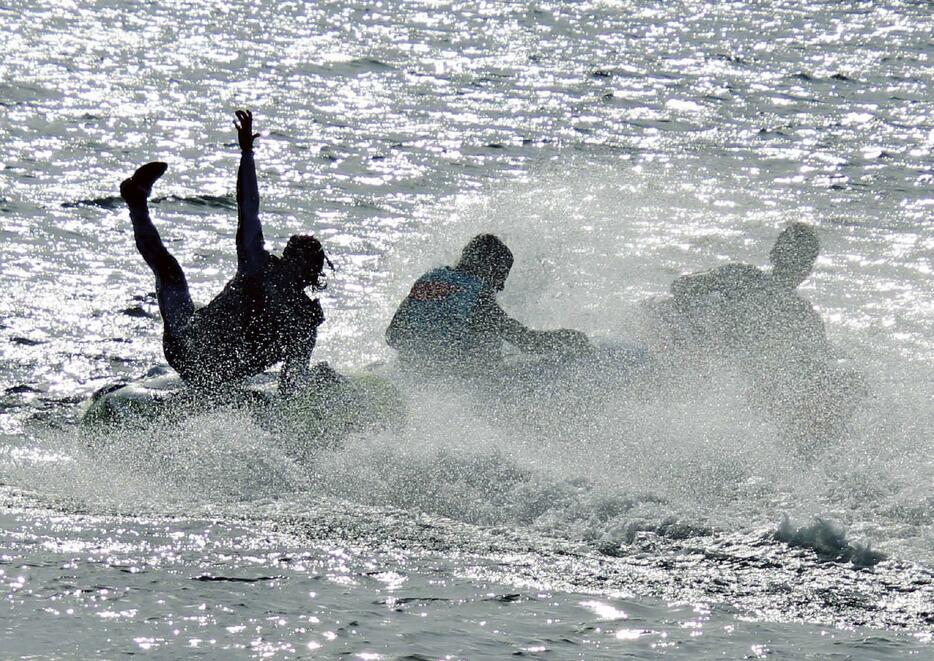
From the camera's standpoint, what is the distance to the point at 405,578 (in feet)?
20.0

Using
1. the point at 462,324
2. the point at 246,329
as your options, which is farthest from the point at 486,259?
the point at 246,329

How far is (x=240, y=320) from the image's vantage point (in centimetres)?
851

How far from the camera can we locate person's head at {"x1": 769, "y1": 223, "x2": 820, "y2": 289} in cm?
970

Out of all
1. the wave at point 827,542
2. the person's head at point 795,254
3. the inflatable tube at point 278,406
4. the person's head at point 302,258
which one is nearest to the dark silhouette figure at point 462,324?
the inflatable tube at point 278,406

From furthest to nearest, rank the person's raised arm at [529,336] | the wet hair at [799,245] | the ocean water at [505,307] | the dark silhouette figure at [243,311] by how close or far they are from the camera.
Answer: the wet hair at [799,245], the person's raised arm at [529,336], the dark silhouette figure at [243,311], the ocean water at [505,307]

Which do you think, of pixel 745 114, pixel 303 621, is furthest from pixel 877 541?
pixel 745 114

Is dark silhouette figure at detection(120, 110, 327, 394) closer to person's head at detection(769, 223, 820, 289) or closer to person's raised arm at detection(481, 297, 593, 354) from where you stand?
person's raised arm at detection(481, 297, 593, 354)

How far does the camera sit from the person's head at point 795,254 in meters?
9.70

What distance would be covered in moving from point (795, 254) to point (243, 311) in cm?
381

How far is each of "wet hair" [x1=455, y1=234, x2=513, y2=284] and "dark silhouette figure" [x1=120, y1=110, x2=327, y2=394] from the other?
1.13m

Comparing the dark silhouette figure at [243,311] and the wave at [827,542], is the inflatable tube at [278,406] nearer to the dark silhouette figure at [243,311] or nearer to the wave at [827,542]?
the dark silhouette figure at [243,311]

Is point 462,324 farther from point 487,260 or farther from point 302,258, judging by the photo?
point 302,258

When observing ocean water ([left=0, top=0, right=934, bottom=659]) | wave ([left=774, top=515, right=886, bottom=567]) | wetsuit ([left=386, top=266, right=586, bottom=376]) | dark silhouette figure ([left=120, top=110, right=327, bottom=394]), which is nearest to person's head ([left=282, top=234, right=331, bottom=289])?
dark silhouette figure ([left=120, top=110, right=327, bottom=394])

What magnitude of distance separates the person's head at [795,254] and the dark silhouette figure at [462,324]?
1.60 m
